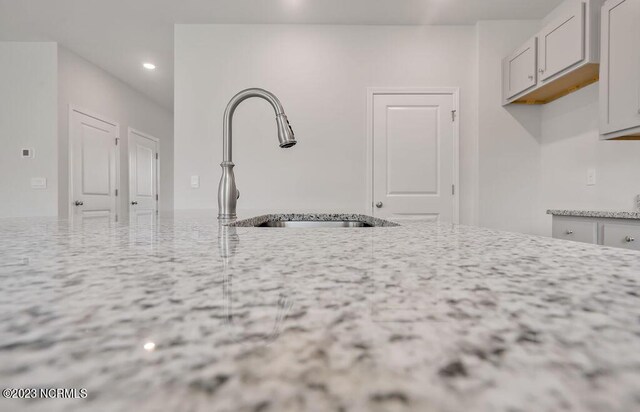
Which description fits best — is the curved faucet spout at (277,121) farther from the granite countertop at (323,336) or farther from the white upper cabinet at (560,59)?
the white upper cabinet at (560,59)

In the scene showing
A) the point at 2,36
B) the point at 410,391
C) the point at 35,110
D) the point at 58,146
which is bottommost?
the point at 410,391

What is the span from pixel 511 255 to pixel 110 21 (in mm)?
3853

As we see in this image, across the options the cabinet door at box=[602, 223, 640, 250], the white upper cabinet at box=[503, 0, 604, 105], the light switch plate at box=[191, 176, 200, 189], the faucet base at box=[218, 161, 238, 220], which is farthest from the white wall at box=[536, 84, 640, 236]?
the light switch plate at box=[191, 176, 200, 189]

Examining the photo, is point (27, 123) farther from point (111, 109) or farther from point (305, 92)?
point (305, 92)

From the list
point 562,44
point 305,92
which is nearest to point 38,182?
point 305,92

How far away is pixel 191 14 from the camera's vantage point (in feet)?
9.77

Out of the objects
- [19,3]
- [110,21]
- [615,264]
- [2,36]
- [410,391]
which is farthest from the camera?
[2,36]

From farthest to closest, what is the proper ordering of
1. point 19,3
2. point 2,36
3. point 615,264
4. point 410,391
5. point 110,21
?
point 2,36
point 110,21
point 19,3
point 615,264
point 410,391

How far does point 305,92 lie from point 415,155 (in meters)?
1.14

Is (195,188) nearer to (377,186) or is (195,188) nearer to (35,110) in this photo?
(377,186)

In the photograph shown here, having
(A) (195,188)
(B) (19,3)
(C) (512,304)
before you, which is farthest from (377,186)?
(B) (19,3)

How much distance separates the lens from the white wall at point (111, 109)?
3.59 m

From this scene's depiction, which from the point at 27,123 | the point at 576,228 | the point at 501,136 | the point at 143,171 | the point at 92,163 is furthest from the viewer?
the point at 143,171

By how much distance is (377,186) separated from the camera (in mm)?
3141
